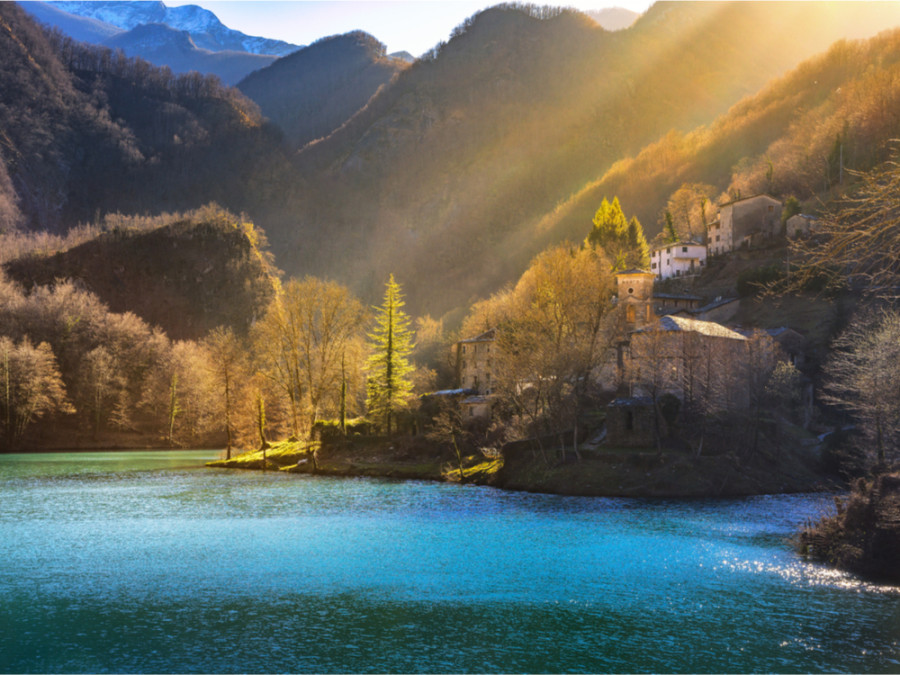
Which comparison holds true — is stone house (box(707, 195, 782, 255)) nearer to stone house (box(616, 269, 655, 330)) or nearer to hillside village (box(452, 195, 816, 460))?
hillside village (box(452, 195, 816, 460))

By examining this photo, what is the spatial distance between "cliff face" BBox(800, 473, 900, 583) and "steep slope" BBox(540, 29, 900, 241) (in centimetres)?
7431

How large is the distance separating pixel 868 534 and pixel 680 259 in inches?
2714

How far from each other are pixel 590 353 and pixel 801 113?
101 meters

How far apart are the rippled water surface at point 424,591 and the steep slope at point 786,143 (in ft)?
250

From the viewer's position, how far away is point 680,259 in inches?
3487

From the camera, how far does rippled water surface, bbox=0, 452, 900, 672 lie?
1583cm

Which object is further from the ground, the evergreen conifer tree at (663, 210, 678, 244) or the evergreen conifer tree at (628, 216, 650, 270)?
the evergreen conifer tree at (663, 210, 678, 244)

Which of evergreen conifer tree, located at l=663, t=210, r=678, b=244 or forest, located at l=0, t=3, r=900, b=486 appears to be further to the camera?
evergreen conifer tree, located at l=663, t=210, r=678, b=244

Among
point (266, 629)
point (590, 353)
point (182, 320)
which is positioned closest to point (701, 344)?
point (590, 353)

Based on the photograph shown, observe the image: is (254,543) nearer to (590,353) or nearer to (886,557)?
(886,557)

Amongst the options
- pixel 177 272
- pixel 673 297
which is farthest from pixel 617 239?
pixel 177 272

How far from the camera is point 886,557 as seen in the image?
22.6 m

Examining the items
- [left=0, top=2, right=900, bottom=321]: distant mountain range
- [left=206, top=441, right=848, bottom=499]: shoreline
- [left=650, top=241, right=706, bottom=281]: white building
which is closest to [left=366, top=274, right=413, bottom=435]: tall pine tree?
[left=206, top=441, right=848, bottom=499]: shoreline

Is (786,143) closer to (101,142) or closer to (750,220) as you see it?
(750,220)
